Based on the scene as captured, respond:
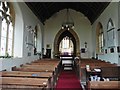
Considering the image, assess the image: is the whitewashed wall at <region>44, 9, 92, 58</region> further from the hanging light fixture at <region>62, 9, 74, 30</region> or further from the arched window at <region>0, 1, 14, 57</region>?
the arched window at <region>0, 1, 14, 57</region>

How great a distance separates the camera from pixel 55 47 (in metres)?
13.5

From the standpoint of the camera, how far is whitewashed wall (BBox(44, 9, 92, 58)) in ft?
43.7

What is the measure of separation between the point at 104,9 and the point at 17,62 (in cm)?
518

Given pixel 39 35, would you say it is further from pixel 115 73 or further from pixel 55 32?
pixel 115 73

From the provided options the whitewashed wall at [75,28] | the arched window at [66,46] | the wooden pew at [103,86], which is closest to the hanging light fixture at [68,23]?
the whitewashed wall at [75,28]

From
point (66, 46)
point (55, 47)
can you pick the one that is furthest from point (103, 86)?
point (66, 46)

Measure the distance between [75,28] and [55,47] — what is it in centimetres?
212

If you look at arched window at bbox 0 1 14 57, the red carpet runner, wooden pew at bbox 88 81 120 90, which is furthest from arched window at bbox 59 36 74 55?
wooden pew at bbox 88 81 120 90

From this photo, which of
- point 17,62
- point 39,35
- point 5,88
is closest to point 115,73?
point 17,62

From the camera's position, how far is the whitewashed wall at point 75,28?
43.7 ft

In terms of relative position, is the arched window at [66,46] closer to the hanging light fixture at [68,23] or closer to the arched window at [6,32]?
the hanging light fixture at [68,23]

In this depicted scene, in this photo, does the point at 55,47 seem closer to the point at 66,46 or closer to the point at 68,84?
the point at 66,46

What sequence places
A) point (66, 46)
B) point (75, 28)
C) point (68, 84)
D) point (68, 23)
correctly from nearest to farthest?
point (68, 84), point (68, 23), point (75, 28), point (66, 46)

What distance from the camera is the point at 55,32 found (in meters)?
13.4
